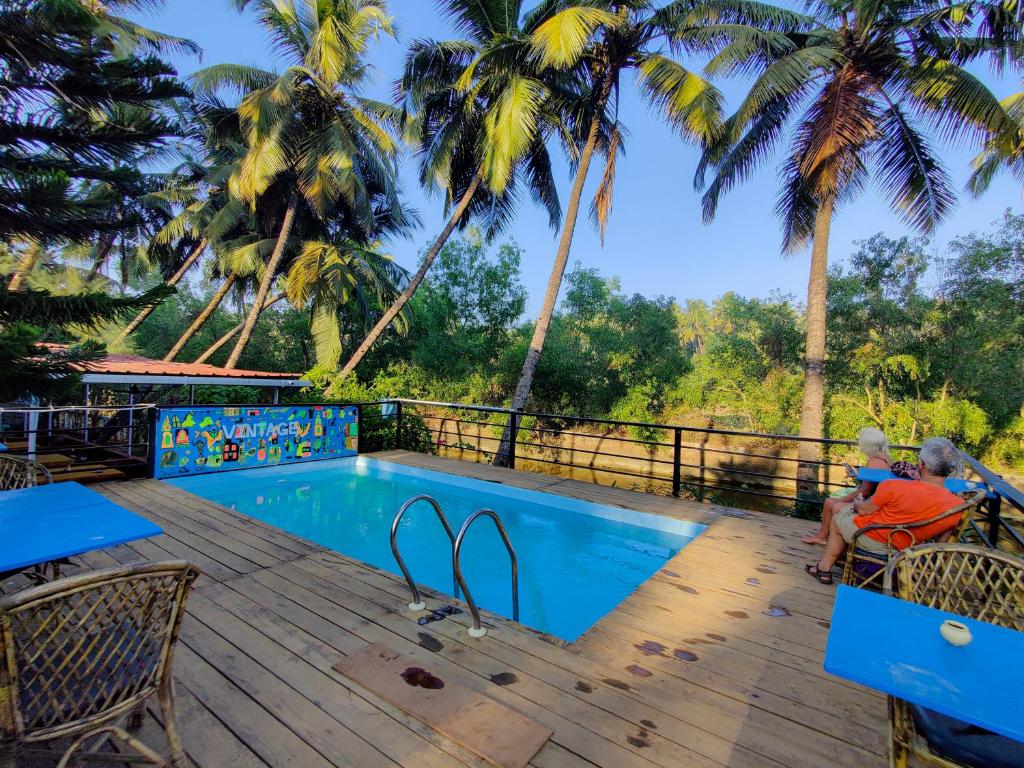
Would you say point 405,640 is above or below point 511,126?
below

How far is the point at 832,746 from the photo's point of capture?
1764 mm

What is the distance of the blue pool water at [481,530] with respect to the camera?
4.51 metres

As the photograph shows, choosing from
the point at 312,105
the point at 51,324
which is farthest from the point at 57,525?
the point at 312,105

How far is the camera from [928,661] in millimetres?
1186

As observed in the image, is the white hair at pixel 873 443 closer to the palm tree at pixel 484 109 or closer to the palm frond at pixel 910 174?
the palm tree at pixel 484 109

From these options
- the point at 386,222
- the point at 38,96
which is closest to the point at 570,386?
the point at 386,222

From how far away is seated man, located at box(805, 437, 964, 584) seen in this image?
2586mm

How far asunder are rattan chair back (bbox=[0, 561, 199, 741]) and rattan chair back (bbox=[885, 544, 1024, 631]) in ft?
7.51

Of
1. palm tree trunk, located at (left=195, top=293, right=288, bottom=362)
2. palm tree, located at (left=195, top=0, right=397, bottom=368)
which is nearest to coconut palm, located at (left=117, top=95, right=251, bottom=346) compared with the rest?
palm tree trunk, located at (left=195, top=293, right=288, bottom=362)

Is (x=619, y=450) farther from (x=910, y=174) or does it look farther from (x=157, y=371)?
(x=157, y=371)

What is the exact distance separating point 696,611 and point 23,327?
3.69m

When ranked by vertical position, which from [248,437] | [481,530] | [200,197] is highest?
[200,197]

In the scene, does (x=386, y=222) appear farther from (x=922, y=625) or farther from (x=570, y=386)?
(x=922, y=625)

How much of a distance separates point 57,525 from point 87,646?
92 centimetres
